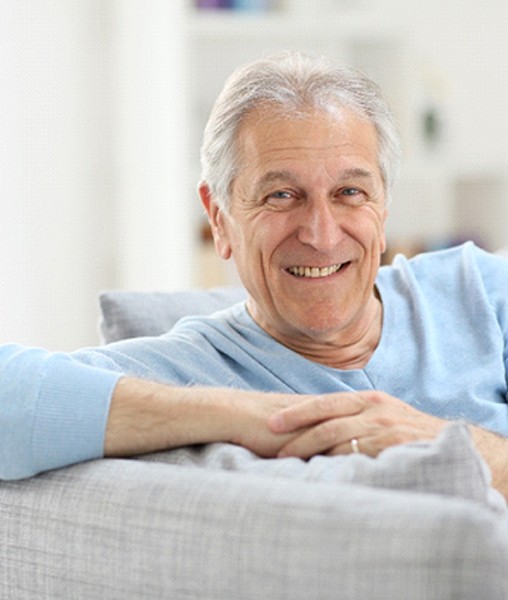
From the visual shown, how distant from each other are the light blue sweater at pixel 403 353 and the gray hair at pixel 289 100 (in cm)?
20

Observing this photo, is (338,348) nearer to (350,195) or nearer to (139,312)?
(350,195)

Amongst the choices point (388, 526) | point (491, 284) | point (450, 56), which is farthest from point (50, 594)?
point (450, 56)

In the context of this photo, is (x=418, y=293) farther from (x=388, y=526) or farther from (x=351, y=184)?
(x=388, y=526)

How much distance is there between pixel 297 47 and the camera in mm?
4738

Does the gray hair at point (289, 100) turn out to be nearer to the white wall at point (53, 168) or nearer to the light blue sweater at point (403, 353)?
the light blue sweater at point (403, 353)

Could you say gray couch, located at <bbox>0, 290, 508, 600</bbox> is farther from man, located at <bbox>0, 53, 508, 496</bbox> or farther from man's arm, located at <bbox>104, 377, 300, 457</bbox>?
man, located at <bbox>0, 53, 508, 496</bbox>

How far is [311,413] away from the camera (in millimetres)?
1530

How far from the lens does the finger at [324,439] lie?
1.50 meters

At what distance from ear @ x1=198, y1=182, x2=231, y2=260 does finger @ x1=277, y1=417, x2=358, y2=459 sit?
66cm

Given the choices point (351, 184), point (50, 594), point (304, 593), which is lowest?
point (50, 594)

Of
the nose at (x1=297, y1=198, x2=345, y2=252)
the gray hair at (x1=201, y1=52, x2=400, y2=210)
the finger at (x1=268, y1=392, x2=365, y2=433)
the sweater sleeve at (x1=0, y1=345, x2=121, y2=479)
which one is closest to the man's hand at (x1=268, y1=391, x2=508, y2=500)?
the finger at (x1=268, y1=392, x2=365, y2=433)

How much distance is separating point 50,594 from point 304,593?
388 mm

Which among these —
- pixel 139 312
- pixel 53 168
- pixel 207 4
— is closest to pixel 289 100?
pixel 139 312

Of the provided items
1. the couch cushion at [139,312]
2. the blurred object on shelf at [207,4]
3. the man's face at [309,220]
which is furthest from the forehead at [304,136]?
the blurred object on shelf at [207,4]
